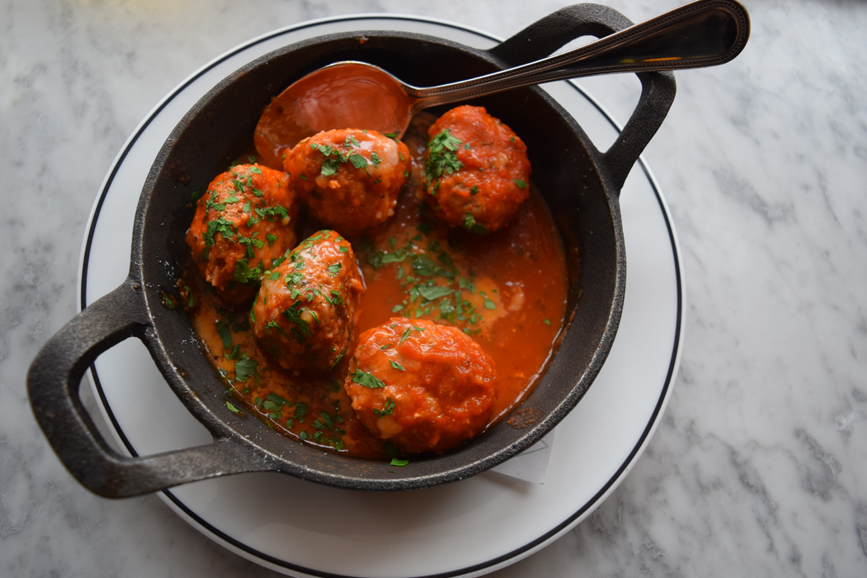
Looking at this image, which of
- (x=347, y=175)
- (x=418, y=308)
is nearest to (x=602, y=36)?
(x=347, y=175)

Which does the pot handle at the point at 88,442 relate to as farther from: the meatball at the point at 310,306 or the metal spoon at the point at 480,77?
the metal spoon at the point at 480,77

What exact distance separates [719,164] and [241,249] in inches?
105

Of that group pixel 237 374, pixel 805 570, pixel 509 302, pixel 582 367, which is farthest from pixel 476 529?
pixel 805 570

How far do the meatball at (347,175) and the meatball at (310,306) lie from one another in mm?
131

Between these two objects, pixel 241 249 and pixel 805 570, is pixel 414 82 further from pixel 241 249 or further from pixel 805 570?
pixel 805 570

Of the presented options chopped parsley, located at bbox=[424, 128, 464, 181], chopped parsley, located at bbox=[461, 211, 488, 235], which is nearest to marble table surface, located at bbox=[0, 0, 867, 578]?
chopped parsley, located at bbox=[424, 128, 464, 181]

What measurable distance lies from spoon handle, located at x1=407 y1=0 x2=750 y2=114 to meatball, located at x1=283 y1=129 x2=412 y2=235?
1.87 feet

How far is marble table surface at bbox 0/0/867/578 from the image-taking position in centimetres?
254

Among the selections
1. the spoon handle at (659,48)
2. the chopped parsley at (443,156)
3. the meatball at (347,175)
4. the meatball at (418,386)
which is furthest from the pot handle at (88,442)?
the spoon handle at (659,48)

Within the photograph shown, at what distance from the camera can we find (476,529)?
7.41 ft

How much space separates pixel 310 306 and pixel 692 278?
2.08 metres

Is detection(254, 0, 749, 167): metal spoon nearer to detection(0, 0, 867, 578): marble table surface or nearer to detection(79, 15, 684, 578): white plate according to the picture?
detection(79, 15, 684, 578): white plate

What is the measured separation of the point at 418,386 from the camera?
2.07 meters

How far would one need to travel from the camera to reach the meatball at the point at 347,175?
2277 mm
